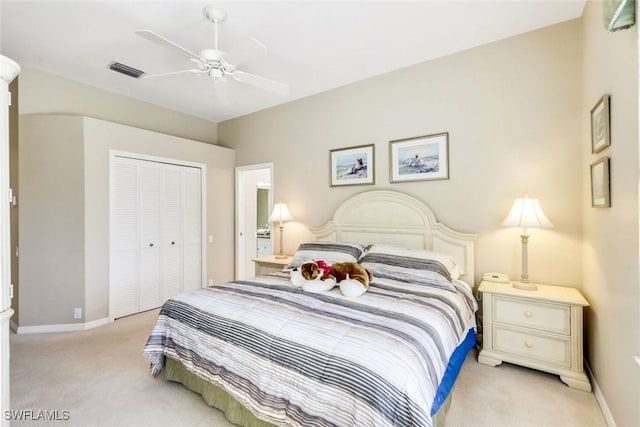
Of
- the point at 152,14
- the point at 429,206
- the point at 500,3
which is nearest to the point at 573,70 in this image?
the point at 500,3

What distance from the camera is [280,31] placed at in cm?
262

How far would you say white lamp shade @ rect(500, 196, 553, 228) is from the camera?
2.43 meters

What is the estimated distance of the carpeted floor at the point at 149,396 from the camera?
187cm

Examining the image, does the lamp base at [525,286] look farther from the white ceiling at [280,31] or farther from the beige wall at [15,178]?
the beige wall at [15,178]

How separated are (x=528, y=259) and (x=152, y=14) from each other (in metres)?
3.77

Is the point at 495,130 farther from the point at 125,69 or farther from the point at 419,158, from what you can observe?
the point at 125,69

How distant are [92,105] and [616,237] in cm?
516

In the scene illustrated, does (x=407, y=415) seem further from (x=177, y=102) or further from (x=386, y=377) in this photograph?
(x=177, y=102)

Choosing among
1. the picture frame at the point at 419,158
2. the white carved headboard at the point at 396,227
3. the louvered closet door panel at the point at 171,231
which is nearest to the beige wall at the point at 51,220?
the louvered closet door panel at the point at 171,231

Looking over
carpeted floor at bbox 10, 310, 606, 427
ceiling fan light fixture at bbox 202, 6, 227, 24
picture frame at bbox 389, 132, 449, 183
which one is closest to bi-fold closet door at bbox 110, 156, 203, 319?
carpeted floor at bbox 10, 310, 606, 427

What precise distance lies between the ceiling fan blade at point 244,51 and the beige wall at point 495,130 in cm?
174

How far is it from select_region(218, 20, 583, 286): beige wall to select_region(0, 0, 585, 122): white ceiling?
0.20 m

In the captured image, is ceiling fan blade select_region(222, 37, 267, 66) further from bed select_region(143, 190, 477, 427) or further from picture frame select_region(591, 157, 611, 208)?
picture frame select_region(591, 157, 611, 208)

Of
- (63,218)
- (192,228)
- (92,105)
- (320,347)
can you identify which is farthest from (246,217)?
(320,347)
